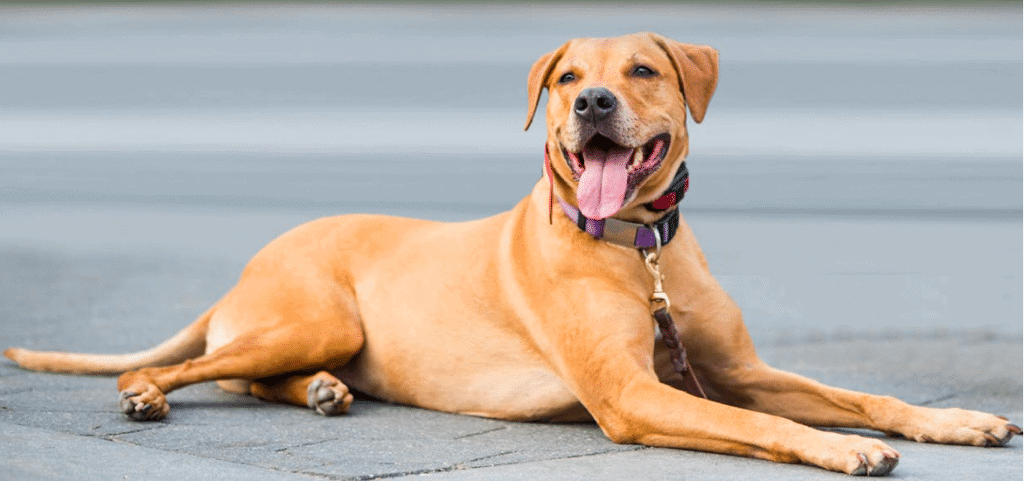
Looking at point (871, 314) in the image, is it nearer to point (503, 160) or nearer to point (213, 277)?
point (213, 277)

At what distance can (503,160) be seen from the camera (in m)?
15.3

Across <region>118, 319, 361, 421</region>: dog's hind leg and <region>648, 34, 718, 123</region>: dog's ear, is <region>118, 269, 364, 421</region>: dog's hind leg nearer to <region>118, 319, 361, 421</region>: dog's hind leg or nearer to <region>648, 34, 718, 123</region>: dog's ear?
<region>118, 319, 361, 421</region>: dog's hind leg

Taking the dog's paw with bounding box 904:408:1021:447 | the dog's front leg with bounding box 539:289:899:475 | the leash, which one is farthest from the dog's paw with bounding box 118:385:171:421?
the dog's paw with bounding box 904:408:1021:447

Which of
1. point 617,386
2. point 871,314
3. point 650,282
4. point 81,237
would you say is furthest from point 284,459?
point 81,237

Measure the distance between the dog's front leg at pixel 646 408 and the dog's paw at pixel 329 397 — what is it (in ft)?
2.60

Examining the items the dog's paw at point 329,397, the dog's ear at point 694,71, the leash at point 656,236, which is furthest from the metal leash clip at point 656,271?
the dog's paw at point 329,397

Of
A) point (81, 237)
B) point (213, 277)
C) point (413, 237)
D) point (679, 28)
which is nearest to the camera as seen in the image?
point (413, 237)

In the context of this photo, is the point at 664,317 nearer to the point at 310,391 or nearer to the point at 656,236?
the point at 656,236

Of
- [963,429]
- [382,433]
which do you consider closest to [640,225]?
[382,433]

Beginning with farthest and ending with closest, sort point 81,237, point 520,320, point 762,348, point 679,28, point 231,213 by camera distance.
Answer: point 679,28, point 231,213, point 81,237, point 762,348, point 520,320

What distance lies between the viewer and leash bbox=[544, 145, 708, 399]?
475 centimetres

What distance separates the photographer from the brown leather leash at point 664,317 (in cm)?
473

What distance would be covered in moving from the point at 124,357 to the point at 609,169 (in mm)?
2351

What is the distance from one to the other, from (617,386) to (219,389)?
77.1 inches
